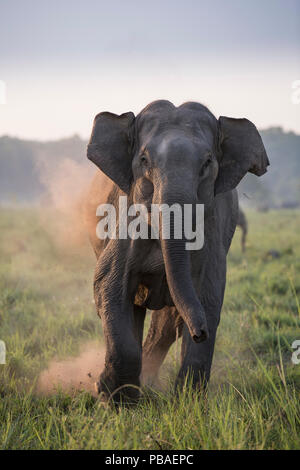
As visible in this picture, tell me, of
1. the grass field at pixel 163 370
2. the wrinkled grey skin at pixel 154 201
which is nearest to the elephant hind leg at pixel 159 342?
the grass field at pixel 163 370

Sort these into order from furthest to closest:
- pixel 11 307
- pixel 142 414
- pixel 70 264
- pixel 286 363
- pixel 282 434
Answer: pixel 70 264, pixel 11 307, pixel 286 363, pixel 142 414, pixel 282 434

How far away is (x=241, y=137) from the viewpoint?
4383mm

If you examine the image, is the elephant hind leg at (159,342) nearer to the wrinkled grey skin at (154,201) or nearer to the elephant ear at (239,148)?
the wrinkled grey skin at (154,201)

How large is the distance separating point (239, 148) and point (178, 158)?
38.4 inches

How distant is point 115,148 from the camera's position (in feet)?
14.0

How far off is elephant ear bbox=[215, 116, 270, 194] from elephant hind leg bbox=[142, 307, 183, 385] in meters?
1.59

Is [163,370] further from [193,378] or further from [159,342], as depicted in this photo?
[193,378]

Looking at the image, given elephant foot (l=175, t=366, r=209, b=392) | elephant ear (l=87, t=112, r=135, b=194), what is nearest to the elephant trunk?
elephant ear (l=87, t=112, r=135, b=194)

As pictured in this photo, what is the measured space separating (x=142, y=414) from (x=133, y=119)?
218 cm

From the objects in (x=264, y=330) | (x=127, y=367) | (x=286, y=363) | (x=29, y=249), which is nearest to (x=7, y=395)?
(x=127, y=367)

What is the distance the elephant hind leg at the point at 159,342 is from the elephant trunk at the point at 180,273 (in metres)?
1.73

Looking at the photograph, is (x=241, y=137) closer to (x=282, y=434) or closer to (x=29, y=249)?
(x=282, y=434)

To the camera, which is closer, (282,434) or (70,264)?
(282,434)

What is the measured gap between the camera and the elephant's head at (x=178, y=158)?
3518 mm
